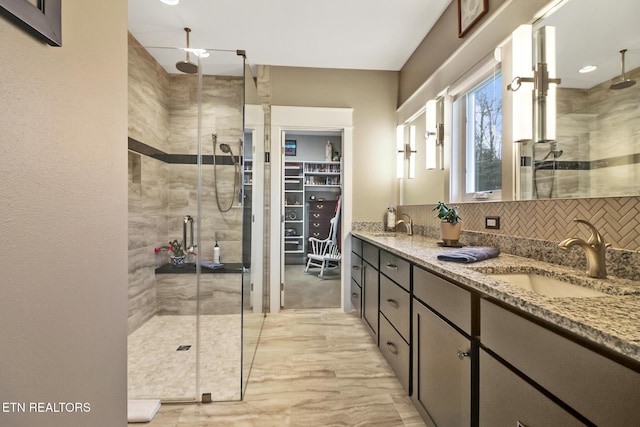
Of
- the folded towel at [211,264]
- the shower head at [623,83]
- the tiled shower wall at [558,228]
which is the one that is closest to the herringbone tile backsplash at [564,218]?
the tiled shower wall at [558,228]

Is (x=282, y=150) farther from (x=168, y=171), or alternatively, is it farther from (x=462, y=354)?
(x=462, y=354)

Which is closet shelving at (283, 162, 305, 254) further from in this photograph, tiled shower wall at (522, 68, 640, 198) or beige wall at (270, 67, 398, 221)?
tiled shower wall at (522, 68, 640, 198)

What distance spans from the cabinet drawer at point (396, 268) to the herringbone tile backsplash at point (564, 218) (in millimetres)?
612

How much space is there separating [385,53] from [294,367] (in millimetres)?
2957

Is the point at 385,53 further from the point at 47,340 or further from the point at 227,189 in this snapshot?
the point at 47,340

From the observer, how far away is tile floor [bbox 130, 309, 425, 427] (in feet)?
→ 4.94

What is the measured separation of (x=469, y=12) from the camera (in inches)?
73.8

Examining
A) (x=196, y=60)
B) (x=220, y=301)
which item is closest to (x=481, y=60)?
(x=196, y=60)

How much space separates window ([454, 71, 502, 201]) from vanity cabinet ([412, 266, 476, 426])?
901mm

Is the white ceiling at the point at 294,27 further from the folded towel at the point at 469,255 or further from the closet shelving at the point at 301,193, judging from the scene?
the closet shelving at the point at 301,193

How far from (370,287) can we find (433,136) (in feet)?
4.57

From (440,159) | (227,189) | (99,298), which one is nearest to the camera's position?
(99,298)

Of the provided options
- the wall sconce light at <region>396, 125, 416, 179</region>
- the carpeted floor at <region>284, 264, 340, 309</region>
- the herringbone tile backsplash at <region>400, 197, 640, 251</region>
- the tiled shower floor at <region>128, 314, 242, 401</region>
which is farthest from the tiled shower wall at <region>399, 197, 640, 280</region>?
the carpeted floor at <region>284, 264, 340, 309</region>

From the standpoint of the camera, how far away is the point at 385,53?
9.36 feet
